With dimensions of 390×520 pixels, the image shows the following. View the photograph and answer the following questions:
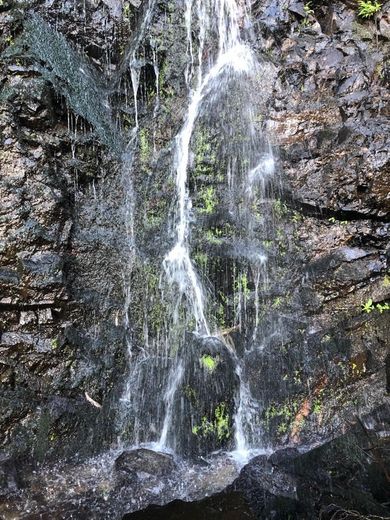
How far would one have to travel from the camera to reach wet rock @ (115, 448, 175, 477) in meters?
5.61

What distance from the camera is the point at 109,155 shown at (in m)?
6.57

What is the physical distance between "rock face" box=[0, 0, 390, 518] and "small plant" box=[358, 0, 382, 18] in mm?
147

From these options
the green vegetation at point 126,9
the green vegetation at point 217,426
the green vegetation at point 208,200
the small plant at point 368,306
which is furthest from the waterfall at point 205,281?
the small plant at point 368,306

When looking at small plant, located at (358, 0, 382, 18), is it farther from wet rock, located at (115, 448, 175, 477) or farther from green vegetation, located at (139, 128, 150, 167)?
wet rock, located at (115, 448, 175, 477)

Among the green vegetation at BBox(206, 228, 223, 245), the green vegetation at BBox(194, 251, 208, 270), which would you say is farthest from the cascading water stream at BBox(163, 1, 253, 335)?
the green vegetation at BBox(206, 228, 223, 245)

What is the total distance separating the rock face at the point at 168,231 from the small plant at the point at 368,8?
147mm

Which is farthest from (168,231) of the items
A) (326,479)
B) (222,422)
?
(326,479)

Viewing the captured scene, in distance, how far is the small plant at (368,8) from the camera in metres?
6.96

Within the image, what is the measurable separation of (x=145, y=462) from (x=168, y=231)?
3.33m

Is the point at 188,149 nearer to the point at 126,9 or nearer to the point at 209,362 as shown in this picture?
the point at 126,9

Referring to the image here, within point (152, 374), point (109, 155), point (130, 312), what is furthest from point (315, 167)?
point (152, 374)

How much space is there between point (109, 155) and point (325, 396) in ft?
15.7

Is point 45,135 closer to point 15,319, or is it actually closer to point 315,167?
point 15,319

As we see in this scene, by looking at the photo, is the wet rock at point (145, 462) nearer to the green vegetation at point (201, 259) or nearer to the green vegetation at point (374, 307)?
the green vegetation at point (201, 259)
